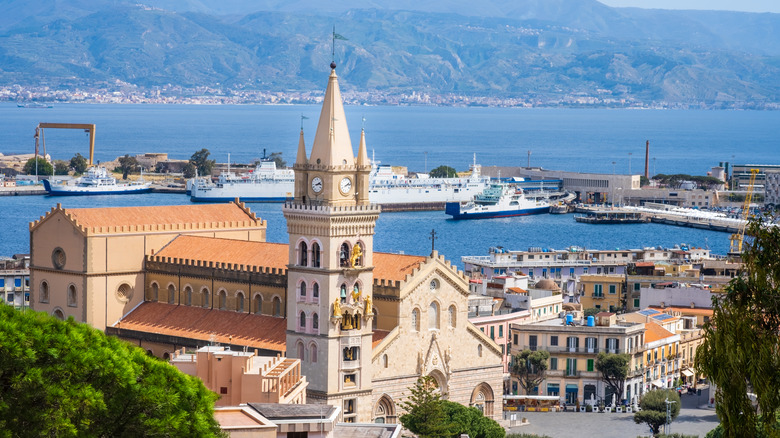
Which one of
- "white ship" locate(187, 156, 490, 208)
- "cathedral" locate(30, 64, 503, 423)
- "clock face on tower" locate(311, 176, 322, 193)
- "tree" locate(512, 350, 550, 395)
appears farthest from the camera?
"white ship" locate(187, 156, 490, 208)

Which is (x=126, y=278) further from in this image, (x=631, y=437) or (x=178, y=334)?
(x=631, y=437)

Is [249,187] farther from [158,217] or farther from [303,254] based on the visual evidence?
[303,254]

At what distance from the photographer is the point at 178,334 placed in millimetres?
51750

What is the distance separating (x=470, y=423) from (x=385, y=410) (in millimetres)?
2682

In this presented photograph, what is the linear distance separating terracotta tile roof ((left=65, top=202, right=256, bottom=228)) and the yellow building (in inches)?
937

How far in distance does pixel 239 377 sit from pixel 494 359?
52.5ft

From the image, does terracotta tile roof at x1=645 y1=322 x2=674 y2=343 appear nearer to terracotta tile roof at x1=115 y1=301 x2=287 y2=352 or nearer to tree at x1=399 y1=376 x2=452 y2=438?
tree at x1=399 y1=376 x2=452 y2=438

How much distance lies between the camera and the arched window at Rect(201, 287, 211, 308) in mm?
53125

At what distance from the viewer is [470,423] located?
154 ft

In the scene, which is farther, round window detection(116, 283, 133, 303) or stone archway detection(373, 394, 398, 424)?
round window detection(116, 283, 133, 303)

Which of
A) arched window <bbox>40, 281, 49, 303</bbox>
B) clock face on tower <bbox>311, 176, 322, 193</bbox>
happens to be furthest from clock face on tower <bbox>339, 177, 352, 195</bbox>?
arched window <bbox>40, 281, 49, 303</bbox>

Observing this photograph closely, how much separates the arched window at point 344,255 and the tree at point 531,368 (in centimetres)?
1370

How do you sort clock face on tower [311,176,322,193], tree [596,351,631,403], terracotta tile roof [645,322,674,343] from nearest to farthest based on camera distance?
clock face on tower [311,176,322,193] < tree [596,351,631,403] < terracotta tile roof [645,322,674,343]

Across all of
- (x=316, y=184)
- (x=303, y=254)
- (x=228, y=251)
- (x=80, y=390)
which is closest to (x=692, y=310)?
(x=228, y=251)
